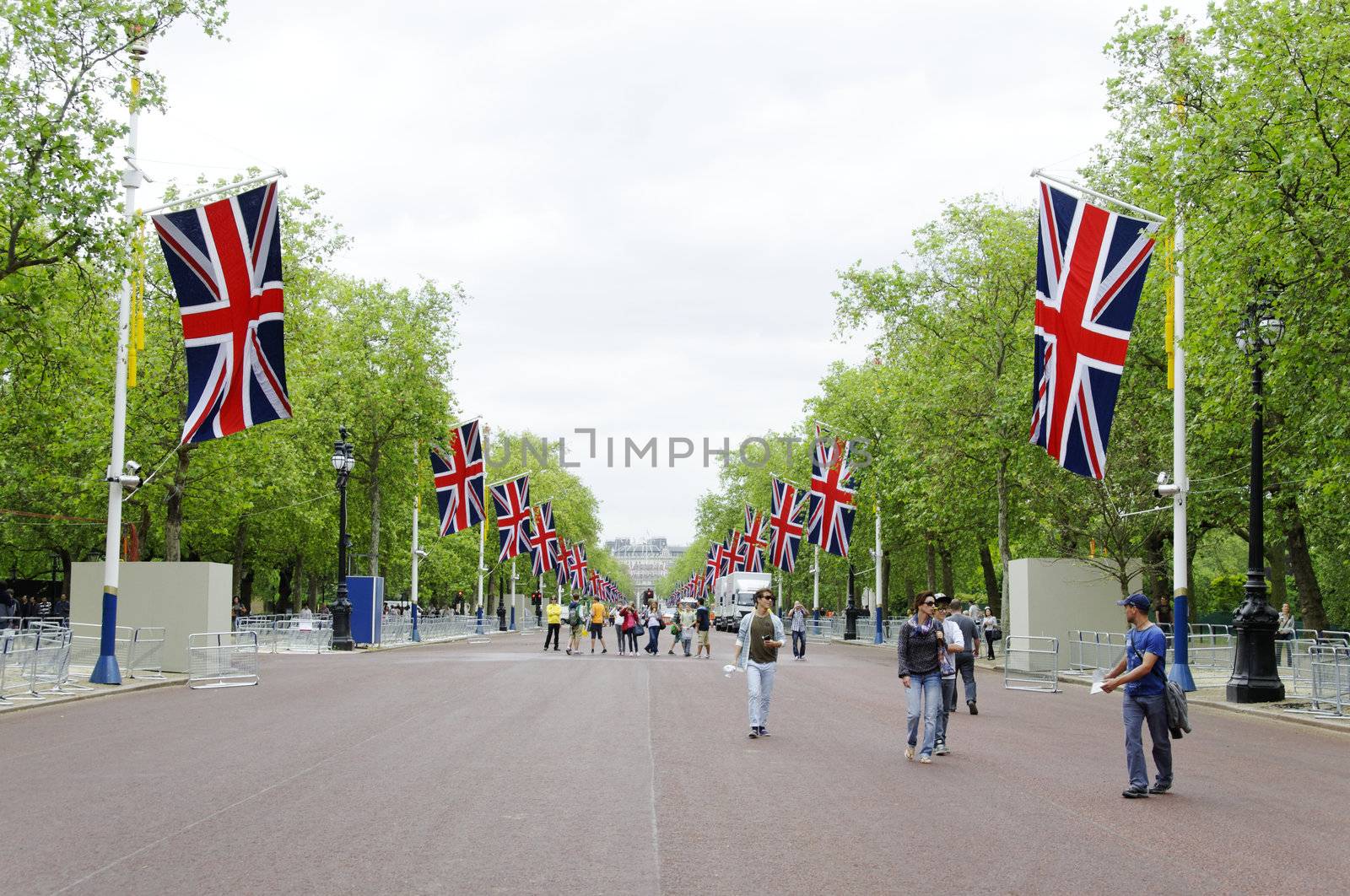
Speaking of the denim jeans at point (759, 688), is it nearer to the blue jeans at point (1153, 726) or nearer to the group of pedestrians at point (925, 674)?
the group of pedestrians at point (925, 674)

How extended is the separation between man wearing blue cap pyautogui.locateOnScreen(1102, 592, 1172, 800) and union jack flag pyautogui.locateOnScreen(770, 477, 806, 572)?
4352 cm

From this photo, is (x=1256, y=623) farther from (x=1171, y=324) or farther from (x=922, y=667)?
(x=922, y=667)

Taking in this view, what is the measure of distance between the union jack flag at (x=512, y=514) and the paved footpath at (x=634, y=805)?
36555 mm

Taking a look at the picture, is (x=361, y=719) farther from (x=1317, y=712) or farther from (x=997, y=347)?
(x=997, y=347)

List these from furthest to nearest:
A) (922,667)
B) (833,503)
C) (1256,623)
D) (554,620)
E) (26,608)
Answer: (26,608) < (833,503) < (554,620) < (1256,623) < (922,667)

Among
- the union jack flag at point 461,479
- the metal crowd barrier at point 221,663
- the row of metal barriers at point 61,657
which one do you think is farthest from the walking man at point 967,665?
the union jack flag at point 461,479

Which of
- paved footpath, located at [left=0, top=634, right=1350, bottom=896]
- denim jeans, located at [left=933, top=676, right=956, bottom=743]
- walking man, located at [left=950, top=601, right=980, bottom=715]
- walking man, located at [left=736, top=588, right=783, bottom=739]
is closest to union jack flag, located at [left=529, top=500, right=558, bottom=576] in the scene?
walking man, located at [left=950, top=601, right=980, bottom=715]

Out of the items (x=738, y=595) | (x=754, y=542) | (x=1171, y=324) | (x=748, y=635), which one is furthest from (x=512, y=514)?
(x=748, y=635)

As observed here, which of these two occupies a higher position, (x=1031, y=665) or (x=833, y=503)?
(x=833, y=503)

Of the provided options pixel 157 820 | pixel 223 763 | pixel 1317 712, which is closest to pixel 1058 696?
pixel 1317 712

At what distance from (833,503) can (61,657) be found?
31.7 metres

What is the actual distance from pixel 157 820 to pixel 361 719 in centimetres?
804

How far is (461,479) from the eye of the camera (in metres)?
47.5

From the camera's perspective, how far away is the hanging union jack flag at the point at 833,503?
4922 cm
